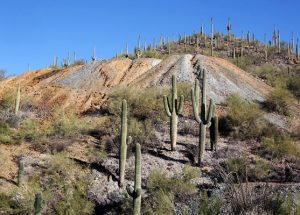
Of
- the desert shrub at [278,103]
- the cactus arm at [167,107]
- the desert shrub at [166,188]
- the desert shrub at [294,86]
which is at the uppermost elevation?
the desert shrub at [294,86]

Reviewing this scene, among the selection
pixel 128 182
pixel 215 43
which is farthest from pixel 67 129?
pixel 215 43

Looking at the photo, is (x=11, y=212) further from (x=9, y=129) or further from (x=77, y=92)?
(x=77, y=92)

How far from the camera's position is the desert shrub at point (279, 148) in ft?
64.9

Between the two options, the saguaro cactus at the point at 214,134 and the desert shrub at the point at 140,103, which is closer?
the saguaro cactus at the point at 214,134

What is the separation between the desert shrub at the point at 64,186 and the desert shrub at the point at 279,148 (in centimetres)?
733

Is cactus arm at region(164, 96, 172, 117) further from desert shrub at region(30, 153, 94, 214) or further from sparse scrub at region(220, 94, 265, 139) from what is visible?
sparse scrub at region(220, 94, 265, 139)

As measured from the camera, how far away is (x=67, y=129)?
71.5ft

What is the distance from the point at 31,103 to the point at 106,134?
25.3 ft

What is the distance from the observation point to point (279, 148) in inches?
784

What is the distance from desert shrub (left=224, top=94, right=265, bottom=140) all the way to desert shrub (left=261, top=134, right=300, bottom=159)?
129 cm

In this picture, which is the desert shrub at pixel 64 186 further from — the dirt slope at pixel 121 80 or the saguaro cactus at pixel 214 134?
the dirt slope at pixel 121 80

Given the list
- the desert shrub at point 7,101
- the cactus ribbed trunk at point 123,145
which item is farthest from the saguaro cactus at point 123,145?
the desert shrub at point 7,101

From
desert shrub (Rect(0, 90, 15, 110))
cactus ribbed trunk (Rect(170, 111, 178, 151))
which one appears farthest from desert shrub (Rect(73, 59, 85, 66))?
cactus ribbed trunk (Rect(170, 111, 178, 151))

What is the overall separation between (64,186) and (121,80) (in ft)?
47.0
